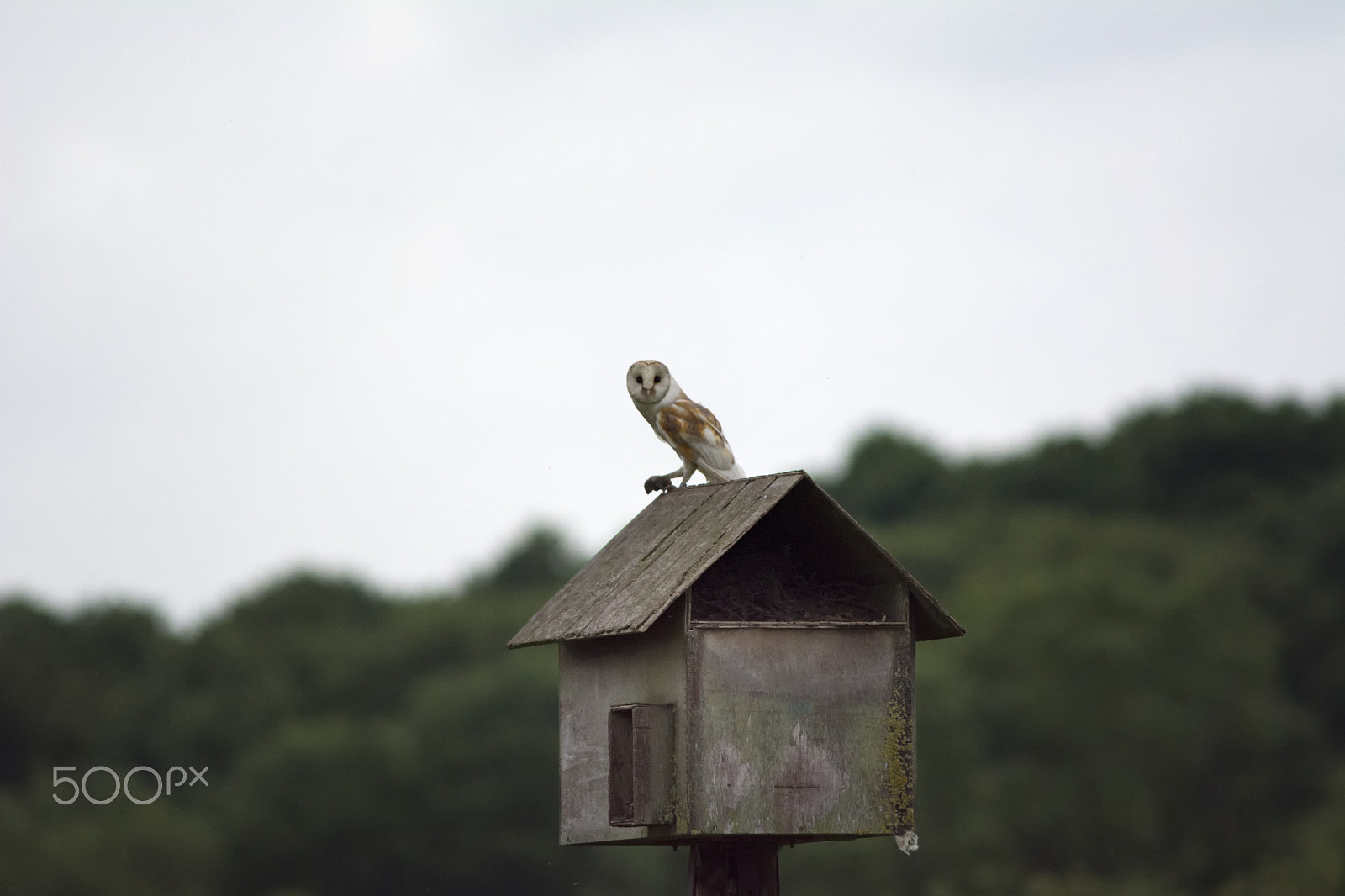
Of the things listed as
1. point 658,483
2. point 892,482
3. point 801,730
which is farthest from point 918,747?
point 801,730

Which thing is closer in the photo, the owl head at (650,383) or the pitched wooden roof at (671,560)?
the pitched wooden roof at (671,560)

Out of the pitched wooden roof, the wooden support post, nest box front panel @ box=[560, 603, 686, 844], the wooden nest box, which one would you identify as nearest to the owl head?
the pitched wooden roof

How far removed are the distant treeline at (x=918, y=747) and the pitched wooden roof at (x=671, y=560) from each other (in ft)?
120

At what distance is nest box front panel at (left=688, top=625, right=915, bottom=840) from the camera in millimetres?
9844

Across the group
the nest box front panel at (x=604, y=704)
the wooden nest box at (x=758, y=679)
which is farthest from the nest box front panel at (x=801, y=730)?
the nest box front panel at (x=604, y=704)

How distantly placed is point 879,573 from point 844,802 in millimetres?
1197

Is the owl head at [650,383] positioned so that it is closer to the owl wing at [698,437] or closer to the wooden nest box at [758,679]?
the owl wing at [698,437]

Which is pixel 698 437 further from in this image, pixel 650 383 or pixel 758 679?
pixel 758 679

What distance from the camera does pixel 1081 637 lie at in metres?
59.4

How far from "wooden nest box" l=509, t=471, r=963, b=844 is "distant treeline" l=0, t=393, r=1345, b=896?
3702 centimetres

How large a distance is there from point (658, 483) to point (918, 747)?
45869 millimetres

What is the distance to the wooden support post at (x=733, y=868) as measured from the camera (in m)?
10.3

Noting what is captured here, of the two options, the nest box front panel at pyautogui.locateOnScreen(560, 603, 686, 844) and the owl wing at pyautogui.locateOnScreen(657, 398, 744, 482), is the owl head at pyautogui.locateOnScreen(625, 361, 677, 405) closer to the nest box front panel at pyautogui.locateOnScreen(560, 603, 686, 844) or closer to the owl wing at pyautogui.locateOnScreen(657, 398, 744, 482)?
the owl wing at pyautogui.locateOnScreen(657, 398, 744, 482)

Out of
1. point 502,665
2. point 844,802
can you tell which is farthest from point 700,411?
point 502,665
